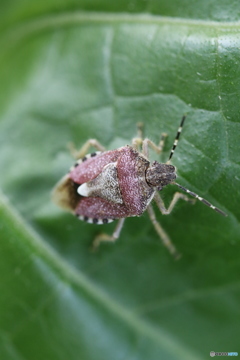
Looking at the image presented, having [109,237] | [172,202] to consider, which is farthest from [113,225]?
[172,202]

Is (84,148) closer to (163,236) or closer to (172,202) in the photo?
(172,202)

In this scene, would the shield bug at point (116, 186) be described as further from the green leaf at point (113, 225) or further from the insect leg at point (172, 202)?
the green leaf at point (113, 225)

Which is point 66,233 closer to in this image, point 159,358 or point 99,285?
point 99,285

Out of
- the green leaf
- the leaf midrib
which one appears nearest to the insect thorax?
the green leaf

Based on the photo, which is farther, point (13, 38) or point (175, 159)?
point (13, 38)

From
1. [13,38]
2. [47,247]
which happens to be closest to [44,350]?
[47,247]

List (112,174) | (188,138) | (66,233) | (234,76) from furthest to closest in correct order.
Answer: (66,233)
(112,174)
(188,138)
(234,76)

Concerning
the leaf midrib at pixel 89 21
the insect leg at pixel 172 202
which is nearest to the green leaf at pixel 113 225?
the leaf midrib at pixel 89 21

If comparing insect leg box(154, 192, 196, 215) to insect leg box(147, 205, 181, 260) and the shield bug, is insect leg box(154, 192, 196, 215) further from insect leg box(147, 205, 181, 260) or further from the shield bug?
insect leg box(147, 205, 181, 260)
